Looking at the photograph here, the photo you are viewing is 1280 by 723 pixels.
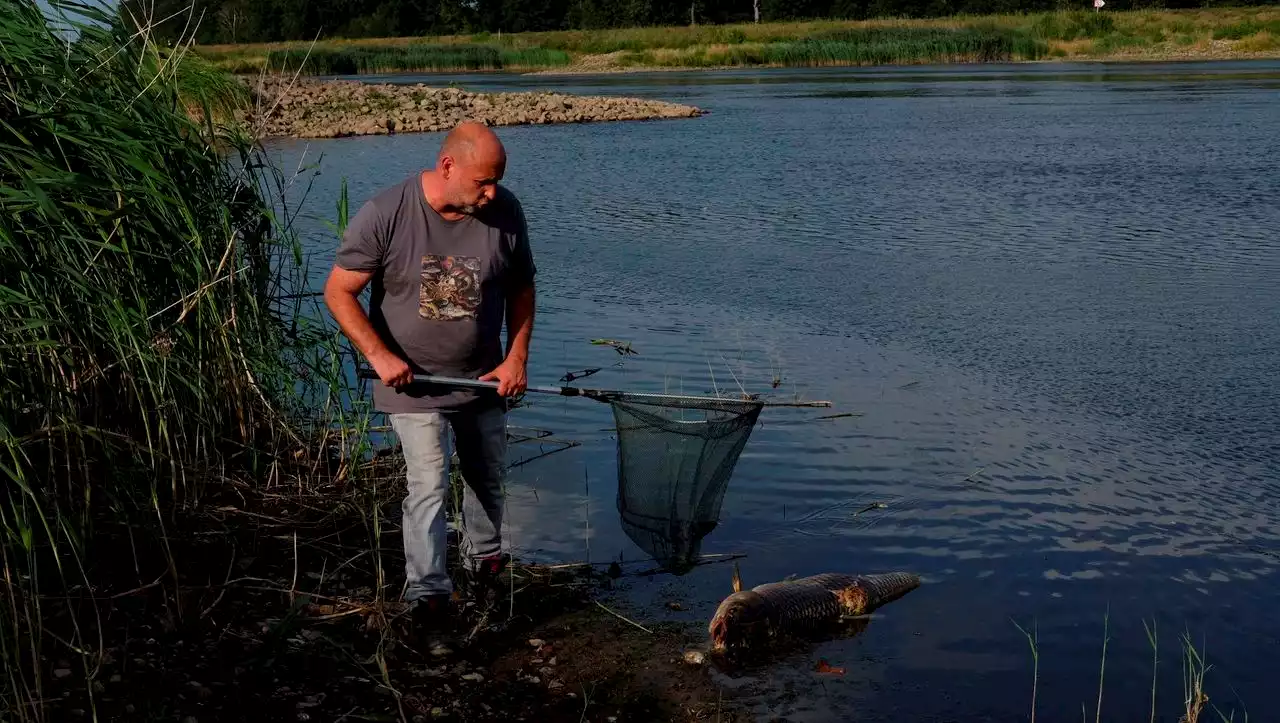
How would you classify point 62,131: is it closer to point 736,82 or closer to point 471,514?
point 471,514

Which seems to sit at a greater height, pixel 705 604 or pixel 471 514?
pixel 471 514

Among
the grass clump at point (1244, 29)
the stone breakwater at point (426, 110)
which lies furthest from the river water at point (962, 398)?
the grass clump at point (1244, 29)

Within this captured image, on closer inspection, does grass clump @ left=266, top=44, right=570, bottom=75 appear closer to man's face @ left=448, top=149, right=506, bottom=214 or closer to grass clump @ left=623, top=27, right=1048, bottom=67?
grass clump @ left=623, top=27, right=1048, bottom=67

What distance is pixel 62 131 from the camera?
16.1 feet

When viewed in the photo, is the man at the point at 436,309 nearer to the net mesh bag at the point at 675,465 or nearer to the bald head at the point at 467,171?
the bald head at the point at 467,171

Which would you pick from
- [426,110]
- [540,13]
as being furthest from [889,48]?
[540,13]

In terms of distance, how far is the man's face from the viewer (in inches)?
175

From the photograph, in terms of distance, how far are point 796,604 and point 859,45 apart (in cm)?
5652

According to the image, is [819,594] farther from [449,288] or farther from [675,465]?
[449,288]

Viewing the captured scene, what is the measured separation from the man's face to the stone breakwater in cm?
2702

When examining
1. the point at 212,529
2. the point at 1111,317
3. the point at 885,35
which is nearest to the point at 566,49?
the point at 885,35

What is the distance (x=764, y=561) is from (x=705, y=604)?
56cm

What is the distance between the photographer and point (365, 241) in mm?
4520

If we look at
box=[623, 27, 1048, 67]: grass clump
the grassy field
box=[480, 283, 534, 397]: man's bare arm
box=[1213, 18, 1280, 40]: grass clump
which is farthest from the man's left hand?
box=[1213, 18, 1280, 40]: grass clump
